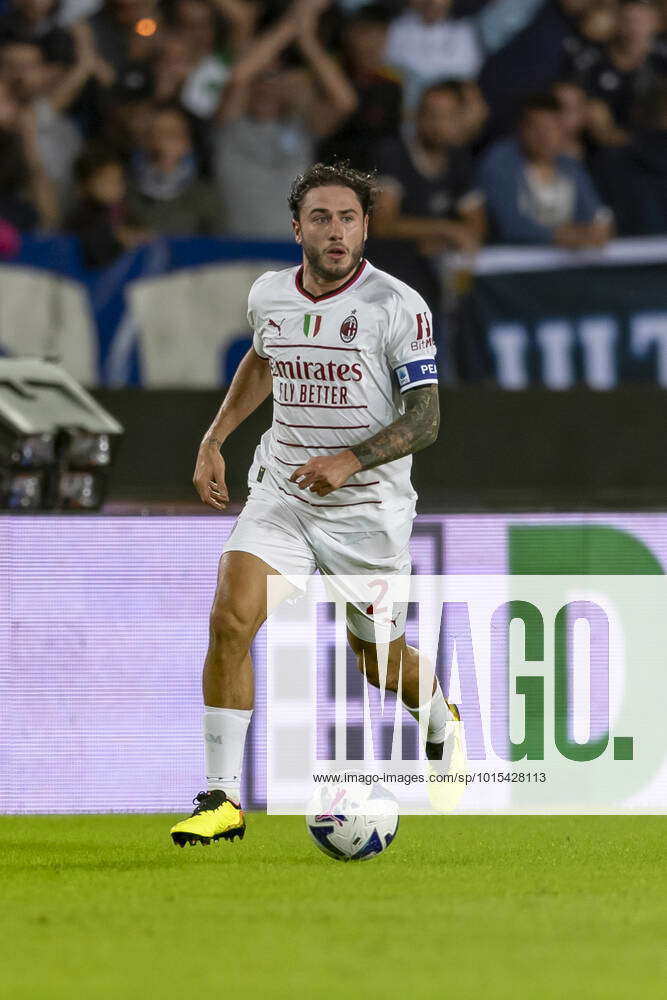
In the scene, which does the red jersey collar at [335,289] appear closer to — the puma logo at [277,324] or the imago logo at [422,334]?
the puma logo at [277,324]

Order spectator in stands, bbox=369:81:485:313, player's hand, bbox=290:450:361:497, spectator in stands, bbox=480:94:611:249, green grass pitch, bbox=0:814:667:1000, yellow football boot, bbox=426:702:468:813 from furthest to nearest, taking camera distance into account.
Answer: spectator in stands, bbox=480:94:611:249, spectator in stands, bbox=369:81:485:313, yellow football boot, bbox=426:702:468:813, player's hand, bbox=290:450:361:497, green grass pitch, bbox=0:814:667:1000

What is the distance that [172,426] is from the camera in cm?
939

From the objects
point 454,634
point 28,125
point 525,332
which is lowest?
point 454,634

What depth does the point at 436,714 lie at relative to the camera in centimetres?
613

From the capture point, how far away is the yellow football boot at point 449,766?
6.21m

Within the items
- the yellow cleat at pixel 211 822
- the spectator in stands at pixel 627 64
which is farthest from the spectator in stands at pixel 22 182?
the yellow cleat at pixel 211 822

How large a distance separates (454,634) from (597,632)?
1.82ft

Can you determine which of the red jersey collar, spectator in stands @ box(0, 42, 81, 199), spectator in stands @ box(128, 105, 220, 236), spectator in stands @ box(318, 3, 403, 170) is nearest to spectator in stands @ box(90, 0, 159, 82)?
spectator in stands @ box(0, 42, 81, 199)

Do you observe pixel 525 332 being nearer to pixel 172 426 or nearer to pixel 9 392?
pixel 172 426

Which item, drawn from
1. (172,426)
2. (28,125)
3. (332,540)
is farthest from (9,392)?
(28,125)

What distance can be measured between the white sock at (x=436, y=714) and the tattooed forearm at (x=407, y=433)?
966 millimetres

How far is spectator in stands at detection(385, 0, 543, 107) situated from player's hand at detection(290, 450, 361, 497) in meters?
6.24

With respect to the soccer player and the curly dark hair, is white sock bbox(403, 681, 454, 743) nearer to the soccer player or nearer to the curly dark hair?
the soccer player

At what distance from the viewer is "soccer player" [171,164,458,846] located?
18.2 ft
